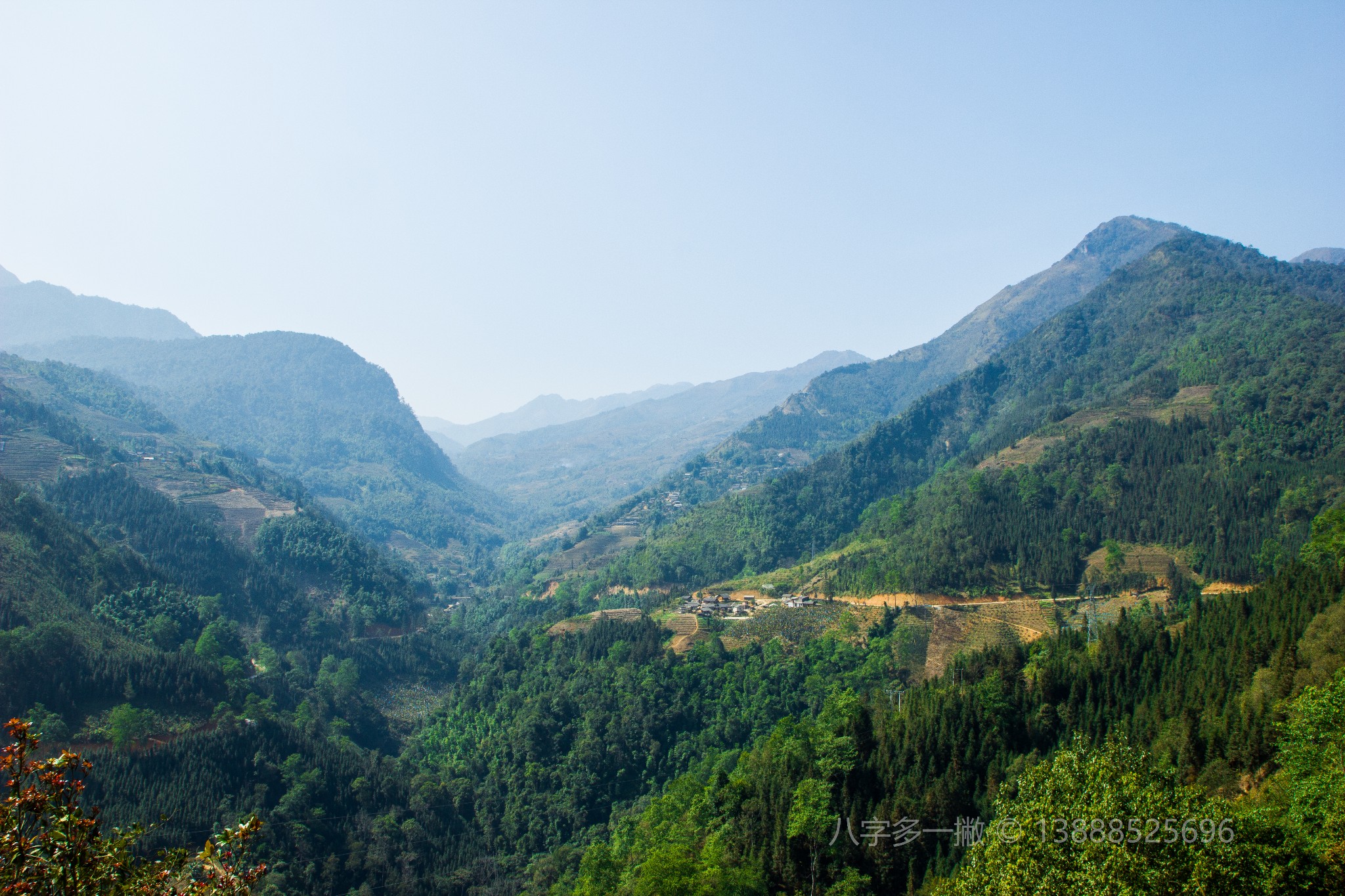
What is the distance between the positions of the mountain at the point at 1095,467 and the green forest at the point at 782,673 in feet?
2.26

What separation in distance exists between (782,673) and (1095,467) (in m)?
61.4

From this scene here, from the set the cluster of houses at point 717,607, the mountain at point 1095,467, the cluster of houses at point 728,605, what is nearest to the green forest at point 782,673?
the mountain at point 1095,467

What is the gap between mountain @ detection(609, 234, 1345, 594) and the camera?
96125 millimetres

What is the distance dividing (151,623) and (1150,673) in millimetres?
107416

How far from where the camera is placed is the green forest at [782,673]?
31859 millimetres

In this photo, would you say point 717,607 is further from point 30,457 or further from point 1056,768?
point 30,457

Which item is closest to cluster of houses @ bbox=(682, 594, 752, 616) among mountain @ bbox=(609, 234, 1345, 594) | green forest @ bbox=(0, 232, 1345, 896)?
green forest @ bbox=(0, 232, 1345, 896)

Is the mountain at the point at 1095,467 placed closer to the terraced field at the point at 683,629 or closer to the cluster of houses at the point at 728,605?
the cluster of houses at the point at 728,605

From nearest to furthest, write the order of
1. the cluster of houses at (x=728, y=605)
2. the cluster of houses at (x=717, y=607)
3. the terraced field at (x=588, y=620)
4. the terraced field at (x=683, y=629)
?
the terraced field at (x=683, y=629)
the terraced field at (x=588, y=620)
the cluster of houses at (x=728, y=605)
the cluster of houses at (x=717, y=607)

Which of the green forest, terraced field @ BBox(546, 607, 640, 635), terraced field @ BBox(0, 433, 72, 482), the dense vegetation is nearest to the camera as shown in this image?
the dense vegetation

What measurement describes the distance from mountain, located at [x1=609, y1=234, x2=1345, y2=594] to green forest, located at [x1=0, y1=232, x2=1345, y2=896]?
689 mm

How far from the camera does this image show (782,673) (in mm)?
87688

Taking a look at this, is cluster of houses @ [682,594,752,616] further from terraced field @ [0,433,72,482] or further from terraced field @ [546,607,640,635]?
terraced field @ [0,433,72,482]

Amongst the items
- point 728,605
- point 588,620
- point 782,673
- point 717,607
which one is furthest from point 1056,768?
point 588,620
